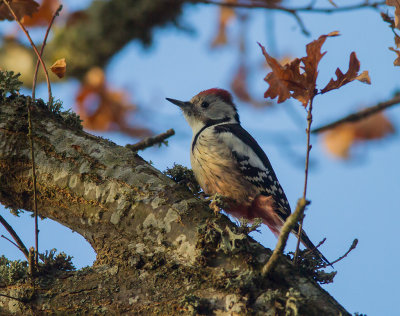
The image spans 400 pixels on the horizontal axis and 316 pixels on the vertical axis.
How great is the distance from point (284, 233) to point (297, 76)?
0.78 metres

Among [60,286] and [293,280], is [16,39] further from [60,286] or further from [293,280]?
[293,280]

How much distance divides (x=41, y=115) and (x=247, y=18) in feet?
14.9

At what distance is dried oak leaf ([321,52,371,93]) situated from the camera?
217 cm

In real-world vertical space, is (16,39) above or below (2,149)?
above

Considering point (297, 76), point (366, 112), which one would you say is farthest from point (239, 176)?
point (297, 76)

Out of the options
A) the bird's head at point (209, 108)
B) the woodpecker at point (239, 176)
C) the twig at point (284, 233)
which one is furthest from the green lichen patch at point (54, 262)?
the bird's head at point (209, 108)

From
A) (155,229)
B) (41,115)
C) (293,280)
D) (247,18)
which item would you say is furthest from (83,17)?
(293,280)

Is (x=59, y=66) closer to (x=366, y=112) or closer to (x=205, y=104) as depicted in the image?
(x=366, y=112)

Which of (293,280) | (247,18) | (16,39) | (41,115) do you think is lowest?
(293,280)

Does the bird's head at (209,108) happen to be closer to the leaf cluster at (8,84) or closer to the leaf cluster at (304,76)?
the leaf cluster at (8,84)

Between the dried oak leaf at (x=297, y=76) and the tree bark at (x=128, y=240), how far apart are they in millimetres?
694

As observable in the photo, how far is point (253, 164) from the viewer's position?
4172 millimetres

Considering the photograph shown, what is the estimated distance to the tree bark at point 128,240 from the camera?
1966 millimetres

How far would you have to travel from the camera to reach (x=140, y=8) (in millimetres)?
6359
